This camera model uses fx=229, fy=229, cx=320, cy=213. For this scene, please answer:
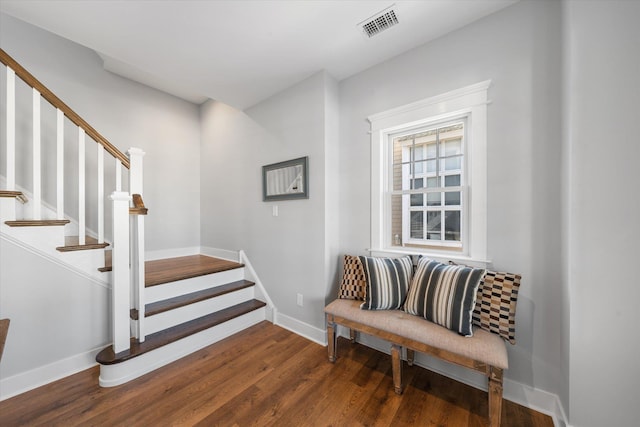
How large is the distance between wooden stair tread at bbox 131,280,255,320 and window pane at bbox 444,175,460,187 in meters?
2.39

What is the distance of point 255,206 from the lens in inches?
116

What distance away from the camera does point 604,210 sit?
117 cm

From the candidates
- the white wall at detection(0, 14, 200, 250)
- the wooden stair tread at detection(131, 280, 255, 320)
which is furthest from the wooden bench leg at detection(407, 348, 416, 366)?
the white wall at detection(0, 14, 200, 250)

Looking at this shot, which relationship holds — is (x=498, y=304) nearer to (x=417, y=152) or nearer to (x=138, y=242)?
(x=417, y=152)

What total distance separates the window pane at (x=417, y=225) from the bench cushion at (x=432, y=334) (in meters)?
0.71

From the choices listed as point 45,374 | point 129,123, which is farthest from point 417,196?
point 129,123

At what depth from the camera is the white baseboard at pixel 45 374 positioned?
1.55 meters

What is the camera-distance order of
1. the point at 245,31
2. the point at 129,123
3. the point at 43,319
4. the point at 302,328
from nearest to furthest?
the point at 43,319 → the point at 245,31 → the point at 302,328 → the point at 129,123

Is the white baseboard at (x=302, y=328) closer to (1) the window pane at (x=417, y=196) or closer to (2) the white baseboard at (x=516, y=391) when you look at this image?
(2) the white baseboard at (x=516, y=391)

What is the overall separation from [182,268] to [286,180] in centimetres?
Result: 169

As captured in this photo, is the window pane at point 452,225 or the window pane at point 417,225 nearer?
the window pane at point 452,225

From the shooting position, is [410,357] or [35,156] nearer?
[35,156]

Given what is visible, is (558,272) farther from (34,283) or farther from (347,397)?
(34,283)

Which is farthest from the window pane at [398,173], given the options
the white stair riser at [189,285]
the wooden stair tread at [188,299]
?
A: the white stair riser at [189,285]
